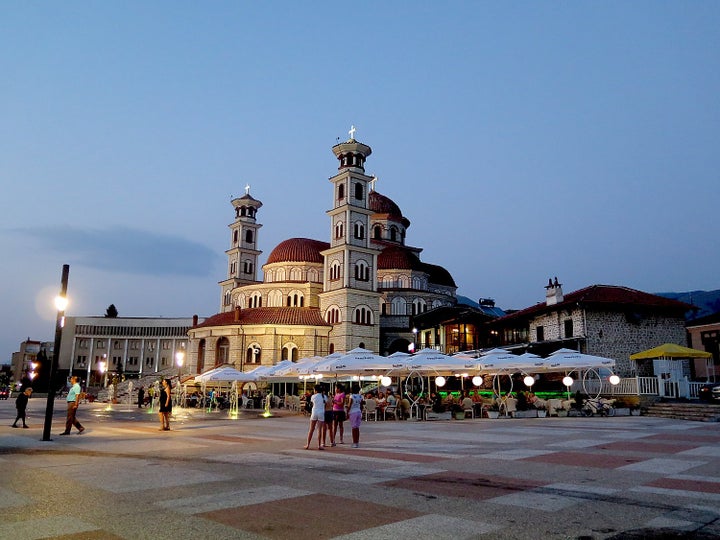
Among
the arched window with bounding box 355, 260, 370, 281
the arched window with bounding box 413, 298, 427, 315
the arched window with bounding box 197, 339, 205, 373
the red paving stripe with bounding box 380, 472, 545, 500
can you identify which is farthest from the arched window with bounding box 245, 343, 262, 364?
the red paving stripe with bounding box 380, 472, 545, 500

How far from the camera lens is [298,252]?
215ft

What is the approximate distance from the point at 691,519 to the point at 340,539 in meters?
4.25

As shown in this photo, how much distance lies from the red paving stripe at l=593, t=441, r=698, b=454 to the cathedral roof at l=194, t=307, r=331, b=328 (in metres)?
43.3

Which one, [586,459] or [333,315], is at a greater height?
[333,315]

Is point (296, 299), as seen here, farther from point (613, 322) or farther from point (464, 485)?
point (464, 485)

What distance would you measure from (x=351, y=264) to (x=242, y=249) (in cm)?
2170

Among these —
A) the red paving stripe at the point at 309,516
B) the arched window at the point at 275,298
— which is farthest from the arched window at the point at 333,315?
the red paving stripe at the point at 309,516

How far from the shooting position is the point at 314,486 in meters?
9.12

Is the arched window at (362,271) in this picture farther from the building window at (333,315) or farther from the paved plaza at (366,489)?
the paved plaza at (366,489)

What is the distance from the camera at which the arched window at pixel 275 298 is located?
62.9 meters

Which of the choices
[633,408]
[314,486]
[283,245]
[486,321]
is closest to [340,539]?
[314,486]

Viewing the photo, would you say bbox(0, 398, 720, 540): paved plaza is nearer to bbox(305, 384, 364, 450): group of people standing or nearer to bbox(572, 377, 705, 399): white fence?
bbox(305, 384, 364, 450): group of people standing

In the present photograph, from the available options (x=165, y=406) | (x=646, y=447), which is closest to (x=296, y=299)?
(x=165, y=406)

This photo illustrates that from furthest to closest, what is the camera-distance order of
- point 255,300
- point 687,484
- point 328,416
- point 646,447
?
point 255,300
point 328,416
point 646,447
point 687,484
